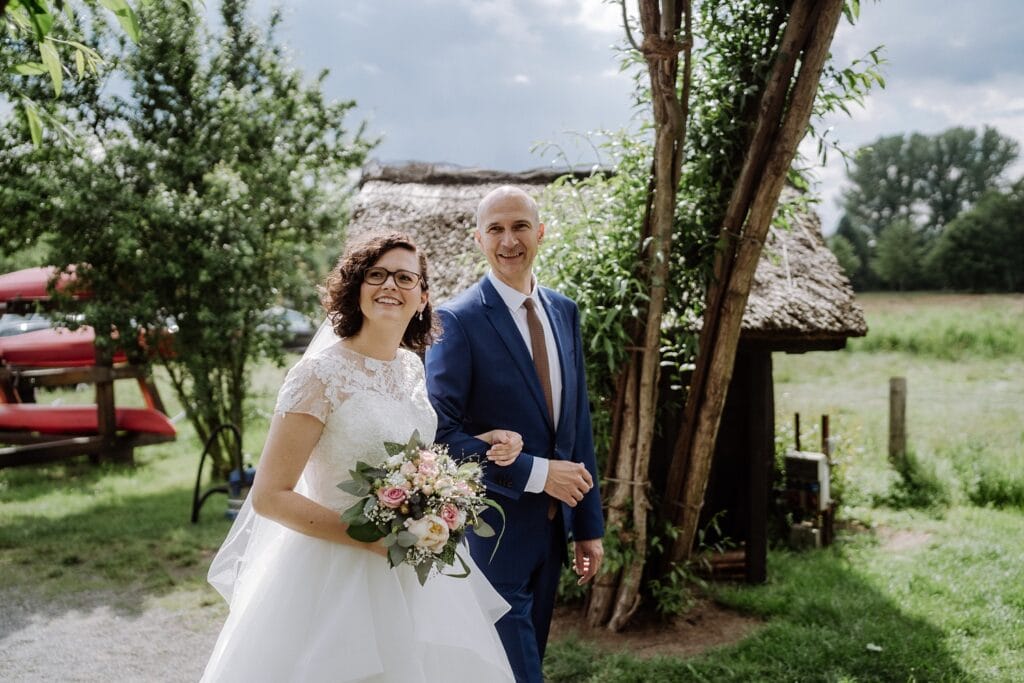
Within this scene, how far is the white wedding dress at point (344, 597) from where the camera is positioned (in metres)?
2.26

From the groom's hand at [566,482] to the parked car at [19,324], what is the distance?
11.7 meters

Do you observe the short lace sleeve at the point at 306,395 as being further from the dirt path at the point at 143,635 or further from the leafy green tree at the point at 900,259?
the leafy green tree at the point at 900,259

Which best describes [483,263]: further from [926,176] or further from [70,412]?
[926,176]

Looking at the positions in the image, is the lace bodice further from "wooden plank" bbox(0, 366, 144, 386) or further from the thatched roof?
"wooden plank" bbox(0, 366, 144, 386)

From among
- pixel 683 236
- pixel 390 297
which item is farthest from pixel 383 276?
pixel 683 236

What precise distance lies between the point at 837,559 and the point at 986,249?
34536 millimetres

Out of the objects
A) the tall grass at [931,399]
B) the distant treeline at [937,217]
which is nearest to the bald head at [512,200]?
the tall grass at [931,399]

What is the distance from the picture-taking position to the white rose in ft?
7.28

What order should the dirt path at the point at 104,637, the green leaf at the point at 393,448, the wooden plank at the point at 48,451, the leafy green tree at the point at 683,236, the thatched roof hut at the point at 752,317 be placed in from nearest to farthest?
the green leaf at the point at 393,448, the leafy green tree at the point at 683,236, the dirt path at the point at 104,637, the thatched roof hut at the point at 752,317, the wooden plank at the point at 48,451

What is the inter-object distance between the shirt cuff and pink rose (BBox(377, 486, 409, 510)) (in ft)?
2.70

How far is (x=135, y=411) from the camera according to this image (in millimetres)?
11422

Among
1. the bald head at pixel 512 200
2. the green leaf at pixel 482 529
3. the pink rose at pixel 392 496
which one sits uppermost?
the bald head at pixel 512 200

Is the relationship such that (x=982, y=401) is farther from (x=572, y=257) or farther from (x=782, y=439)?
(x=572, y=257)

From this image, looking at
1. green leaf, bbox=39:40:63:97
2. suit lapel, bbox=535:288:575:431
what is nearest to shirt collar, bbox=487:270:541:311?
suit lapel, bbox=535:288:575:431
